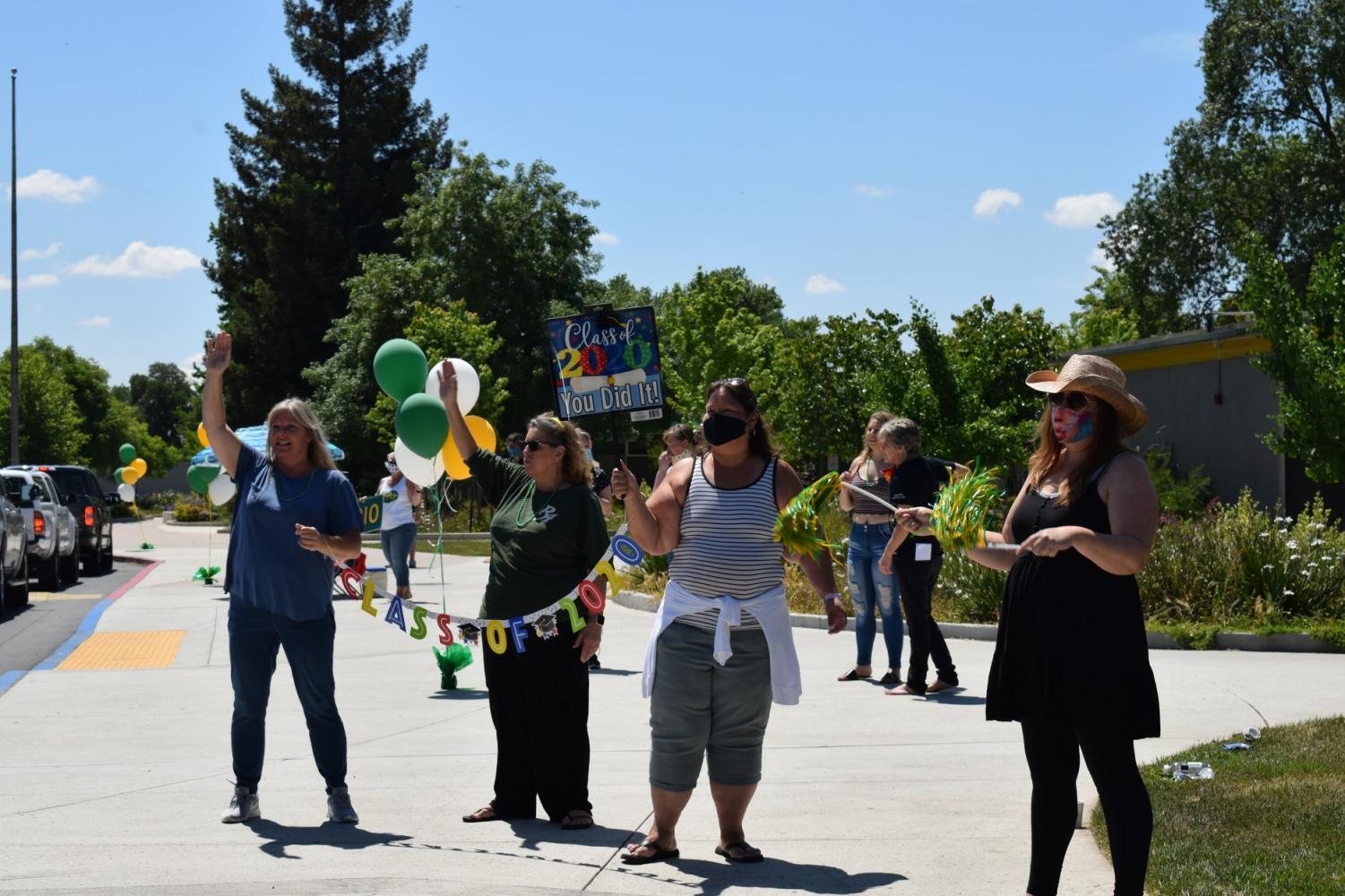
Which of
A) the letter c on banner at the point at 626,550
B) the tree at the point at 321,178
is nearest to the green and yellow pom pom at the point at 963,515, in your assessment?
the letter c on banner at the point at 626,550

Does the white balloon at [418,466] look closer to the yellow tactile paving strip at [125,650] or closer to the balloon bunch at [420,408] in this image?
the balloon bunch at [420,408]

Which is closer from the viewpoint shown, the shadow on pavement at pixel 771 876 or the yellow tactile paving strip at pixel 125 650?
the shadow on pavement at pixel 771 876

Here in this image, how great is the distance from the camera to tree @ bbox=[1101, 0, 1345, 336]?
1553 inches

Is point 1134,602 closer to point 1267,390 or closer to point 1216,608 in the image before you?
point 1216,608

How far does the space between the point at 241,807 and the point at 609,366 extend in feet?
14.6

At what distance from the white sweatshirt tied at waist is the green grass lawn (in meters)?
1.53

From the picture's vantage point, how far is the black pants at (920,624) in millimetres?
10359

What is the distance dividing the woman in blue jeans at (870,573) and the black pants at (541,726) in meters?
3.96

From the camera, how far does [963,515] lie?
5309mm

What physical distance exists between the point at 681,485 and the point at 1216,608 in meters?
9.11

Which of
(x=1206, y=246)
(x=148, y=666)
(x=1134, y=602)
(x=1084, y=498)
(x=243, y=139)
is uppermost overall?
(x=243, y=139)

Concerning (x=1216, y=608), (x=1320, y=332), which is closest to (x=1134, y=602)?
(x=1216, y=608)

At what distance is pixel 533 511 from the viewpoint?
22.3ft

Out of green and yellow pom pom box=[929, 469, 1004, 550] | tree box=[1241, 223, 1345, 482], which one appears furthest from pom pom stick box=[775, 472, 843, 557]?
tree box=[1241, 223, 1345, 482]
